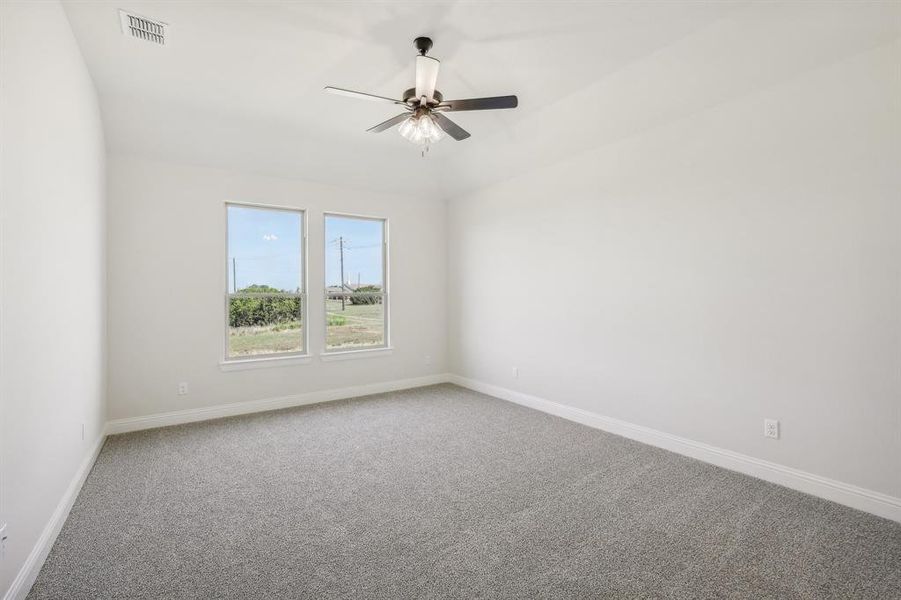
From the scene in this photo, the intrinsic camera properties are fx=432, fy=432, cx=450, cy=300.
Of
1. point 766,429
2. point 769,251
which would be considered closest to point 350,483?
point 766,429

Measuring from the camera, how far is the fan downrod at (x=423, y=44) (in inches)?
110

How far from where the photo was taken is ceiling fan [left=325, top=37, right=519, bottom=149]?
8.92 feet

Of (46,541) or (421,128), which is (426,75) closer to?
(421,128)

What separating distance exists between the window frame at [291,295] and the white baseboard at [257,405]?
1.50 feet

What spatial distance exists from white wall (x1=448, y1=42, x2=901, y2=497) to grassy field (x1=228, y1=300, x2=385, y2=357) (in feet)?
7.08

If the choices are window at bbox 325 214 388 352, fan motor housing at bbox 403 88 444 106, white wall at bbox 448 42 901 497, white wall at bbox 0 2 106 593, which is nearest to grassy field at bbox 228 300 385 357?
window at bbox 325 214 388 352

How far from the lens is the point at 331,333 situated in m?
5.39

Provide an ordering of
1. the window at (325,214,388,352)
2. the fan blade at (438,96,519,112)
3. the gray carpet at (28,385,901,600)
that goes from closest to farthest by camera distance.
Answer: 1. the gray carpet at (28,385,901,600)
2. the fan blade at (438,96,519,112)
3. the window at (325,214,388,352)

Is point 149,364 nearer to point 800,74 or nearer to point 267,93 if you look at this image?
point 267,93

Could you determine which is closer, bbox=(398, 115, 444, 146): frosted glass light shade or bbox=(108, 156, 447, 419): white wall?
bbox=(398, 115, 444, 146): frosted glass light shade

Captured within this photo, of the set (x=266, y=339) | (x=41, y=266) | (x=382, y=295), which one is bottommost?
(x=266, y=339)

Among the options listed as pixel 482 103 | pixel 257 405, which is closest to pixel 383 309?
pixel 257 405

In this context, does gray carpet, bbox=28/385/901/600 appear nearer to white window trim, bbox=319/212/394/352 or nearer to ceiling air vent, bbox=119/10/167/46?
white window trim, bbox=319/212/394/352

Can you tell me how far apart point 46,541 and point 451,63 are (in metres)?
3.69
